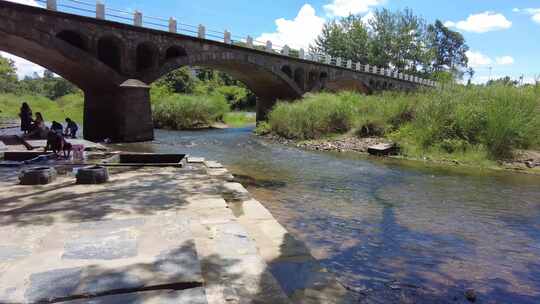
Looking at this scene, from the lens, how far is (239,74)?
38500 mm

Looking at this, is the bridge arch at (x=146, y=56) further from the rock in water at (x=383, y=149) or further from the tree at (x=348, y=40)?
the tree at (x=348, y=40)

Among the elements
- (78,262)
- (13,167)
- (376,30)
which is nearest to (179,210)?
(78,262)

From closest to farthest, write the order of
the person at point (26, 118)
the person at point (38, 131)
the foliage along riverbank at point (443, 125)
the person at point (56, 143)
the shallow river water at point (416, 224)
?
the shallow river water at point (416, 224)
the person at point (56, 143)
the person at point (38, 131)
the person at point (26, 118)
the foliage along riverbank at point (443, 125)

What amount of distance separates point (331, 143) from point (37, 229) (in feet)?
64.4

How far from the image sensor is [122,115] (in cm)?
2327

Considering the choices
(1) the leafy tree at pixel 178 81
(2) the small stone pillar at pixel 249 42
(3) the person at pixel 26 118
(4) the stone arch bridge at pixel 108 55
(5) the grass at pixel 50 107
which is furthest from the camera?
(1) the leafy tree at pixel 178 81

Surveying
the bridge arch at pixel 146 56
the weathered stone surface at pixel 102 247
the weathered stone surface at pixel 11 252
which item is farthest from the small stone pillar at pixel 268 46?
the weathered stone surface at pixel 11 252

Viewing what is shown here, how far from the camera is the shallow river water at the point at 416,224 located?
5366mm

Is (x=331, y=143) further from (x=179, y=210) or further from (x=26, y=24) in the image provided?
(x=179, y=210)

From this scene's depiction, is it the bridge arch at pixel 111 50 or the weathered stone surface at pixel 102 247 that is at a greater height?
the bridge arch at pixel 111 50

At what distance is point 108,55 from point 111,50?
2.08 feet

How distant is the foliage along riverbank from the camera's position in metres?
17.8

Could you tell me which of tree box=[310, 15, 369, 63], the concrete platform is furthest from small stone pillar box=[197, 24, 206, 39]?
tree box=[310, 15, 369, 63]

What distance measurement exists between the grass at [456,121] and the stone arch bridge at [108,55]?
10.5m
